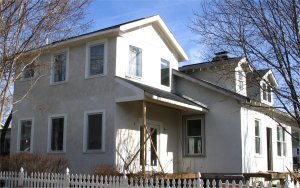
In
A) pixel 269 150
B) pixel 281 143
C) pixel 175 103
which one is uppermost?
pixel 175 103

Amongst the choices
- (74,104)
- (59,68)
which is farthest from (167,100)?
(59,68)

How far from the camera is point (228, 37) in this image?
13281mm

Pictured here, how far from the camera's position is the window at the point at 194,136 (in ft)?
69.5

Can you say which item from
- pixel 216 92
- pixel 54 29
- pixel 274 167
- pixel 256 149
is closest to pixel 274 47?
pixel 54 29

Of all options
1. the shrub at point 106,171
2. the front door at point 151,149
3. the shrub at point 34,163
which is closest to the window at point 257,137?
the front door at point 151,149

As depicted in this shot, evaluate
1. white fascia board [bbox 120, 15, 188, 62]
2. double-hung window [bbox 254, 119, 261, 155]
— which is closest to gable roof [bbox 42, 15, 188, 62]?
white fascia board [bbox 120, 15, 188, 62]

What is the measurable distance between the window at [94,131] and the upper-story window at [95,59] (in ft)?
6.11

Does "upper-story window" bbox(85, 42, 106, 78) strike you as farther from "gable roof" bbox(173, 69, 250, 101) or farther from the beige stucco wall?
"gable roof" bbox(173, 69, 250, 101)

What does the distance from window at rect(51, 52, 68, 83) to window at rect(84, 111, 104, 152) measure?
8.76 feet

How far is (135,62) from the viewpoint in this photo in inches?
787

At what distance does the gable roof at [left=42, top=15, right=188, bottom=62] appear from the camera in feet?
61.3

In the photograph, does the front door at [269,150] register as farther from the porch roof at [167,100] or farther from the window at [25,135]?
the window at [25,135]

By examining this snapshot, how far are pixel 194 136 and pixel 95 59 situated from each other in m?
6.14

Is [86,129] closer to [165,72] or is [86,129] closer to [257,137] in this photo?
[165,72]
